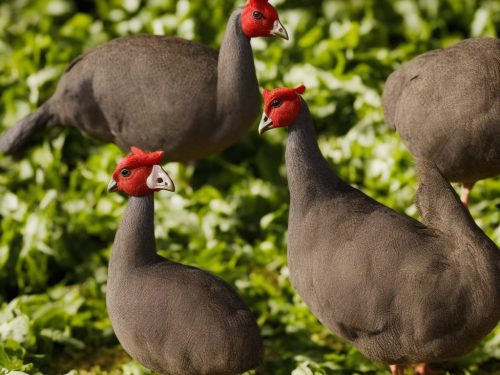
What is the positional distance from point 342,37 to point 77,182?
244cm

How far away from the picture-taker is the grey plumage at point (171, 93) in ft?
17.4

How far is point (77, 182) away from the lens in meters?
6.51

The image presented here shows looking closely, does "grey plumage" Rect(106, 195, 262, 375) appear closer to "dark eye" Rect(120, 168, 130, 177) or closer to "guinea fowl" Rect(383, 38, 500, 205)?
"dark eye" Rect(120, 168, 130, 177)

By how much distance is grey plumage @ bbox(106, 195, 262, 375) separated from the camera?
3965 millimetres

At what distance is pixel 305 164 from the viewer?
4.17 metres

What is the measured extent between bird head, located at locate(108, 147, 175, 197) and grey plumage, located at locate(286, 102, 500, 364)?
62 centimetres

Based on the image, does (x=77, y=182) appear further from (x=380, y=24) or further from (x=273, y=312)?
(x=380, y=24)

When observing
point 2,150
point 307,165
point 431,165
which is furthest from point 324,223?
point 2,150

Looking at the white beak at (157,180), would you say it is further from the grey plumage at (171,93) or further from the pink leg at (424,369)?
the pink leg at (424,369)

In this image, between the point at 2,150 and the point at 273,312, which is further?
the point at 2,150

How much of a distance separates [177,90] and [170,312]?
1.74m

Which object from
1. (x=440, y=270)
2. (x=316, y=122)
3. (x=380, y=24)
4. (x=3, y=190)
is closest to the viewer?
(x=440, y=270)

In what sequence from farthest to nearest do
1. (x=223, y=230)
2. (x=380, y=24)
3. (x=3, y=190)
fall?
(x=380, y=24) → (x=3, y=190) → (x=223, y=230)

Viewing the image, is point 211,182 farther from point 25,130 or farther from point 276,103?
point 276,103
